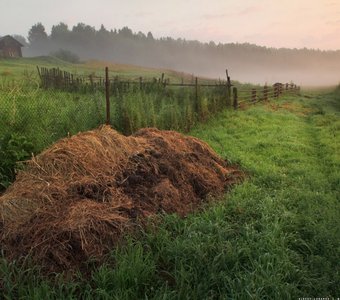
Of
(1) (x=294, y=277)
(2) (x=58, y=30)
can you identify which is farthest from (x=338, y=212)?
(2) (x=58, y=30)

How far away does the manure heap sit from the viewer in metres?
4.14

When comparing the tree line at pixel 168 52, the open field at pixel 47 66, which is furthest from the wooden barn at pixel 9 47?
the tree line at pixel 168 52

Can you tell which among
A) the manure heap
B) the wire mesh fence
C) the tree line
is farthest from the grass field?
the tree line

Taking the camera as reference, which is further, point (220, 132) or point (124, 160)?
point (220, 132)

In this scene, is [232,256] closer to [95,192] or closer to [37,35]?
[95,192]

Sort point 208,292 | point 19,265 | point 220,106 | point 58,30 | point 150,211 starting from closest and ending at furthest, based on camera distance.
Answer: point 208,292, point 19,265, point 150,211, point 220,106, point 58,30

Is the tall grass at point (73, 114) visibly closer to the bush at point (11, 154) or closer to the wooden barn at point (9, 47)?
the bush at point (11, 154)

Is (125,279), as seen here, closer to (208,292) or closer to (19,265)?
(208,292)

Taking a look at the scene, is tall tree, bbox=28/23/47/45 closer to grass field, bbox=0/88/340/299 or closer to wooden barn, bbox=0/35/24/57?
wooden barn, bbox=0/35/24/57

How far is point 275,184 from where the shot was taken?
22.6 ft

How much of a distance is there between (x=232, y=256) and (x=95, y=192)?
6.81 ft

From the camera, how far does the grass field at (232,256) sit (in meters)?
3.63

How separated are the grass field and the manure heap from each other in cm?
25

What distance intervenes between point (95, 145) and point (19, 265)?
7.69 feet
